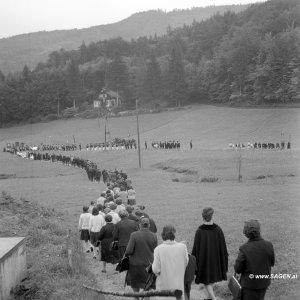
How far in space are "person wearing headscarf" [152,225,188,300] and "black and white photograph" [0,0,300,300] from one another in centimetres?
2

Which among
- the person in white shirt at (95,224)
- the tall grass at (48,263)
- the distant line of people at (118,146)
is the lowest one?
the tall grass at (48,263)

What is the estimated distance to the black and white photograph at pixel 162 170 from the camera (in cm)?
867

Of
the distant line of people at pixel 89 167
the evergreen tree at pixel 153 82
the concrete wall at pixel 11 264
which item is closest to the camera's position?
the concrete wall at pixel 11 264

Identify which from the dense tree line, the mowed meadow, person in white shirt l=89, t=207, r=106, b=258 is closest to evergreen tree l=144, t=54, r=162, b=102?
the dense tree line

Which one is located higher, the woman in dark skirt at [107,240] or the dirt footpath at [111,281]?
the woman in dark skirt at [107,240]

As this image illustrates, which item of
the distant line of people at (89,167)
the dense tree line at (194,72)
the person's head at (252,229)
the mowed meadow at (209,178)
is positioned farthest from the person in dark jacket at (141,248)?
the dense tree line at (194,72)

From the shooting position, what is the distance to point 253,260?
7031mm

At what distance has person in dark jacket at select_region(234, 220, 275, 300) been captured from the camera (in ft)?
23.0

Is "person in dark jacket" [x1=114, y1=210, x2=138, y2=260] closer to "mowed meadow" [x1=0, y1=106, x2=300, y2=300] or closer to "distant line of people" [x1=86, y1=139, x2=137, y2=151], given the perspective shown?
"mowed meadow" [x1=0, y1=106, x2=300, y2=300]

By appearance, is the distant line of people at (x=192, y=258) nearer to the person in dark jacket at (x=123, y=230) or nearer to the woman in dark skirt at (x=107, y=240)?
the person in dark jacket at (x=123, y=230)

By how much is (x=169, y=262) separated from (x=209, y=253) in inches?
48.8

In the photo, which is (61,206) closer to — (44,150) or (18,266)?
(18,266)

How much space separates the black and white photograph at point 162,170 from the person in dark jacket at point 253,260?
16mm

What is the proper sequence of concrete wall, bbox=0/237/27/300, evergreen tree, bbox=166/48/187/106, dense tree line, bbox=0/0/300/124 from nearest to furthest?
concrete wall, bbox=0/237/27/300 < dense tree line, bbox=0/0/300/124 < evergreen tree, bbox=166/48/187/106
